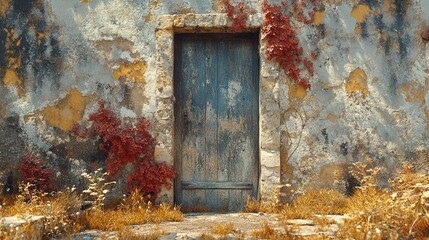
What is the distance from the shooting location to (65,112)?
18.8 feet

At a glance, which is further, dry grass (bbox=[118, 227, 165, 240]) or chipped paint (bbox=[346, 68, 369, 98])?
chipped paint (bbox=[346, 68, 369, 98])

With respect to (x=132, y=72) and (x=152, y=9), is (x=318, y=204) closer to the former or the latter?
(x=132, y=72)

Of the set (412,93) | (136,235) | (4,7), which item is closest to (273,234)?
(136,235)

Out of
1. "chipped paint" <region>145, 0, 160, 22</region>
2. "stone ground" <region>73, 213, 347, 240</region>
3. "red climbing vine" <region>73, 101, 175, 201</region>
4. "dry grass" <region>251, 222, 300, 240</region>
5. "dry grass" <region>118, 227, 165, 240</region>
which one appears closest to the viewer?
"dry grass" <region>118, 227, 165, 240</region>

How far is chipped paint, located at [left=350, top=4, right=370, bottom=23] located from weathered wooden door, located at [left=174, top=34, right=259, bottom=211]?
1.31 m

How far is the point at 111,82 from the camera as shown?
18.9 ft

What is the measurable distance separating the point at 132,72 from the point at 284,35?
183cm

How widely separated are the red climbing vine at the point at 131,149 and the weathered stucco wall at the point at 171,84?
122mm

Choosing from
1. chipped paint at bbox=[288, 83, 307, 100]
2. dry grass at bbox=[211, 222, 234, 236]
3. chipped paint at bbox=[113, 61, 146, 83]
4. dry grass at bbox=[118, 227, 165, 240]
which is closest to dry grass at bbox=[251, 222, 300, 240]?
dry grass at bbox=[211, 222, 234, 236]

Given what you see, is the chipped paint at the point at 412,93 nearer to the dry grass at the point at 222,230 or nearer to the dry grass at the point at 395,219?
the dry grass at the point at 395,219

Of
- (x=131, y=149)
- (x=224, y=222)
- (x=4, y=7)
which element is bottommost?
(x=224, y=222)

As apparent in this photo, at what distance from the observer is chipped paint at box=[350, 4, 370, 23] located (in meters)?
5.83

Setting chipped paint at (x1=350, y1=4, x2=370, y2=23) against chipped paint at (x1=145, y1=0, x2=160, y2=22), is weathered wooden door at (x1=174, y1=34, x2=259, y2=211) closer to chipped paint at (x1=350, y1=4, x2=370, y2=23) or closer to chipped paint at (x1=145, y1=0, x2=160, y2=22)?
chipped paint at (x1=145, y1=0, x2=160, y2=22)

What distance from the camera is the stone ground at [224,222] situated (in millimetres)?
4254
